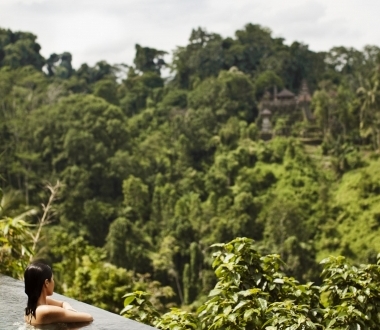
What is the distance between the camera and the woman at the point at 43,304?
6.84ft

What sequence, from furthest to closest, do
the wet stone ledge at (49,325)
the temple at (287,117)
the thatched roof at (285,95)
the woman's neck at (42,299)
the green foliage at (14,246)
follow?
1. the thatched roof at (285,95)
2. the temple at (287,117)
3. the green foliage at (14,246)
4. the woman's neck at (42,299)
5. the wet stone ledge at (49,325)

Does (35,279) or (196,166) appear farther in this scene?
(196,166)

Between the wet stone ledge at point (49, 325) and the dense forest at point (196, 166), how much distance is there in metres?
16.2

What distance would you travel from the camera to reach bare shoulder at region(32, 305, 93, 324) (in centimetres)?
207

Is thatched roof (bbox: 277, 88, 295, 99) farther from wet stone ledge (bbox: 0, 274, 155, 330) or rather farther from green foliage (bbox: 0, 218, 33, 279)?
wet stone ledge (bbox: 0, 274, 155, 330)

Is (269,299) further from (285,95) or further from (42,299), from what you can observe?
(285,95)

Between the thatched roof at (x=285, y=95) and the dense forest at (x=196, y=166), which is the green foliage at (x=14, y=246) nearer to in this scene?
the dense forest at (x=196, y=166)

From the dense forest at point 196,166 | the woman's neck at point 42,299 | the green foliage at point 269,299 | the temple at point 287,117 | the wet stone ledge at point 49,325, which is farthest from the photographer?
the temple at point 287,117

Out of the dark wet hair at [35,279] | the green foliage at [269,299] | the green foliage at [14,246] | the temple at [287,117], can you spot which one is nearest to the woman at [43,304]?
the dark wet hair at [35,279]

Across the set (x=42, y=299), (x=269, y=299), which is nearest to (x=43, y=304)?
(x=42, y=299)

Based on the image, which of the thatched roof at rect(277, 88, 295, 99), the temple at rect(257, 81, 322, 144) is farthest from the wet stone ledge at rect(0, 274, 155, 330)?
the thatched roof at rect(277, 88, 295, 99)

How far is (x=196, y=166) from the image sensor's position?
99.7ft

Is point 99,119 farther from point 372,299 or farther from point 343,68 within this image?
point 372,299

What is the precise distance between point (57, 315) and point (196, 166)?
92.7 ft
